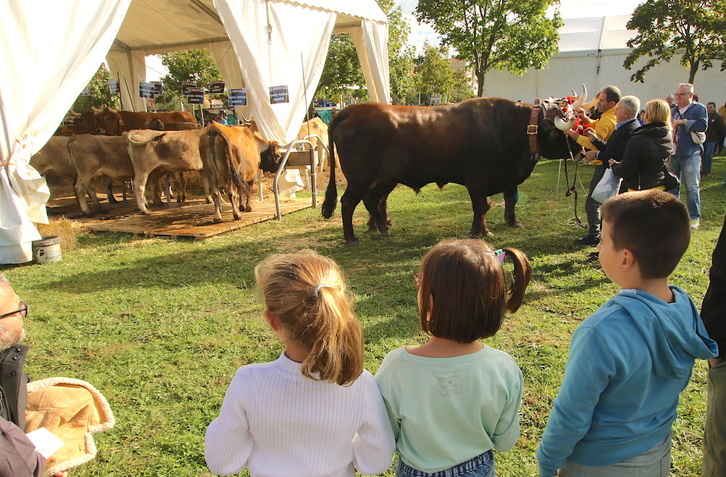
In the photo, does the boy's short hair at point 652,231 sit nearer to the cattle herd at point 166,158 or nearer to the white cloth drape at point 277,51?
the cattle herd at point 166,158

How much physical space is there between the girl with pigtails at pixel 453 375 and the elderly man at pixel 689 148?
21.1 feet

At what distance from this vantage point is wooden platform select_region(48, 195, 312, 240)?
25.1ft

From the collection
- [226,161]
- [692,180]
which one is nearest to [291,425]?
[226,161]

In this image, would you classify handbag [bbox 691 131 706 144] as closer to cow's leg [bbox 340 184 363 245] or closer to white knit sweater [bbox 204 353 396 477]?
cow's leg [bbox 340 184 363 245]

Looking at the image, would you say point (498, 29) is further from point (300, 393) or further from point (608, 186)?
point (300, 393)

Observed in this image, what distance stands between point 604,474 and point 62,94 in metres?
7.14

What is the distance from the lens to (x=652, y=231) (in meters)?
1.61

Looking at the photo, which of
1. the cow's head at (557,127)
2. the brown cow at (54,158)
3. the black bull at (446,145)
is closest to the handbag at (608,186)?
the cow's head at (557,127)

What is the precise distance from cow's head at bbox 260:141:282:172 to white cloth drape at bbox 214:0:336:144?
20cm

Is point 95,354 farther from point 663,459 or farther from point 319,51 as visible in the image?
point 319,51

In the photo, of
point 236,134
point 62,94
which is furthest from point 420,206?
point 62,94

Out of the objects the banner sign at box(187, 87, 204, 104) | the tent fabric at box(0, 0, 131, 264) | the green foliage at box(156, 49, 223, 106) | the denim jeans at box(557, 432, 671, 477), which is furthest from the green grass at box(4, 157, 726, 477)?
the green foliage at box(156, 49, 223, 106)

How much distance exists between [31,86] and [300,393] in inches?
253

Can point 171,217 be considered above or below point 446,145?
below
